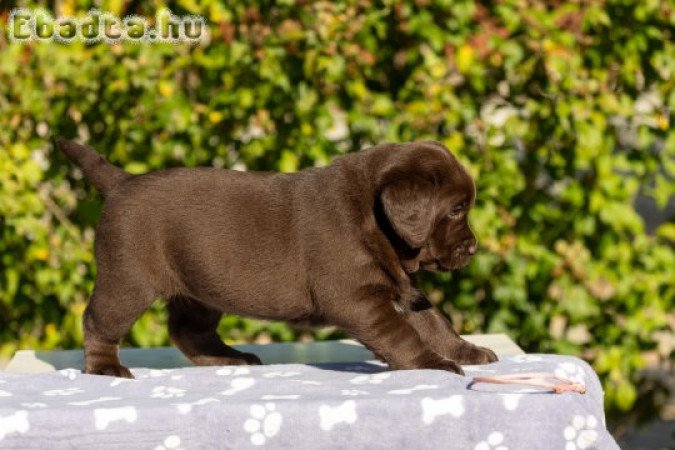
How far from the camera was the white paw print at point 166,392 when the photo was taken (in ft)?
12.0

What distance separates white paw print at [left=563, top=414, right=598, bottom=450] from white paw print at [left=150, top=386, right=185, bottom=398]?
1178 millimetres

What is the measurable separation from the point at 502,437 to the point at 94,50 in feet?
10.0

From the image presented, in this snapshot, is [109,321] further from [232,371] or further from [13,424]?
[13,424]

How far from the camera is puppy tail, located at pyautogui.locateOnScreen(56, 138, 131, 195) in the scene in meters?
4.07

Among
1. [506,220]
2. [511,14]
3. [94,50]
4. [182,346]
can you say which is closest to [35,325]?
[94,50]

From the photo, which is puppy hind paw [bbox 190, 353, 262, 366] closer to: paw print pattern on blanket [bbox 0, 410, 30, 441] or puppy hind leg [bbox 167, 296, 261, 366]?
puppy hind leg [bbox 167, 296, 261, 366]

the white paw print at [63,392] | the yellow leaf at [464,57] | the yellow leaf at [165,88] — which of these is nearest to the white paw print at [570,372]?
the white paw print at [63,392]

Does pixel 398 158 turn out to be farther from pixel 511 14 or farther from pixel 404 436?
pixel 511 14

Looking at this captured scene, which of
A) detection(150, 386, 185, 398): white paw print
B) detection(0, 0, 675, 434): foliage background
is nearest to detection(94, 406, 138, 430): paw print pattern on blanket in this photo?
detection(150, 386, 185, 398): white paw print

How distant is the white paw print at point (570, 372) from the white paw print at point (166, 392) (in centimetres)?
122

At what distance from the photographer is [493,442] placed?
3492 millimetres

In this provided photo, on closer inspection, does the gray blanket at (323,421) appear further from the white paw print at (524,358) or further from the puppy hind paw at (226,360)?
the puppy hind paw at (226,360)

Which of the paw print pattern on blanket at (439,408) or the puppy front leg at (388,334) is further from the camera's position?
the puppy front leg at (388,334)

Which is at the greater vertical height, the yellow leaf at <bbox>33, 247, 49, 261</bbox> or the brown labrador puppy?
the brown labrador puppy
